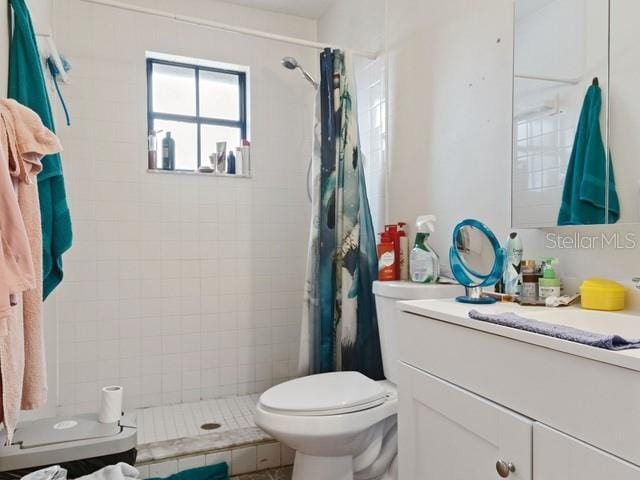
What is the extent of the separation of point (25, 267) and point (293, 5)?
7.57 ft

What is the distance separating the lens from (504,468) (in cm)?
82

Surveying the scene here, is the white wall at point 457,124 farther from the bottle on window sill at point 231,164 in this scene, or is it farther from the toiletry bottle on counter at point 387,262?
the bottle on window sill at point 231,164

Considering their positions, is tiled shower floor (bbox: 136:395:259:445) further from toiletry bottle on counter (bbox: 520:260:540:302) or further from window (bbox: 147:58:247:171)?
toiletry bottle on counter (bbox: 520:260:540:302)

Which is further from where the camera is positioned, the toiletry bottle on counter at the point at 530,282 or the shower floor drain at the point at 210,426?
the shower floor drain at the point at 210,426

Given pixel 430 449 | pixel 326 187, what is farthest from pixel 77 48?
pixel 430 449

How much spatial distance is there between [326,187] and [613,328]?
53.1 inches

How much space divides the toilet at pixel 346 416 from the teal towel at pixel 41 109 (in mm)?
835

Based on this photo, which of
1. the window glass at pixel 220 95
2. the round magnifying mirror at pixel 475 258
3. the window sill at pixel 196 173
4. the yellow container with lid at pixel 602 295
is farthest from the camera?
the window glass at pixel 220 95

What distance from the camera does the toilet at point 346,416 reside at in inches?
54.7

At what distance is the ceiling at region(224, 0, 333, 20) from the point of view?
2525 mm

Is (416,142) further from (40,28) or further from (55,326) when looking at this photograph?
(55,326)

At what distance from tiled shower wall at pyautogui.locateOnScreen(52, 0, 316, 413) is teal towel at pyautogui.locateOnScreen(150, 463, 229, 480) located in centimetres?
65

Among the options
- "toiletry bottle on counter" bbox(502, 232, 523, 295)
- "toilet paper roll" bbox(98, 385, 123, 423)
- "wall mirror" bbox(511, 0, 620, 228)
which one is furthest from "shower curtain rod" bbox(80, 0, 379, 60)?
"toilet paper roll" bbox(98, 385, 123, 423)

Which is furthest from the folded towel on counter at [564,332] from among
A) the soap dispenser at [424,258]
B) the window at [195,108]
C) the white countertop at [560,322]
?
the window at [195,108]
